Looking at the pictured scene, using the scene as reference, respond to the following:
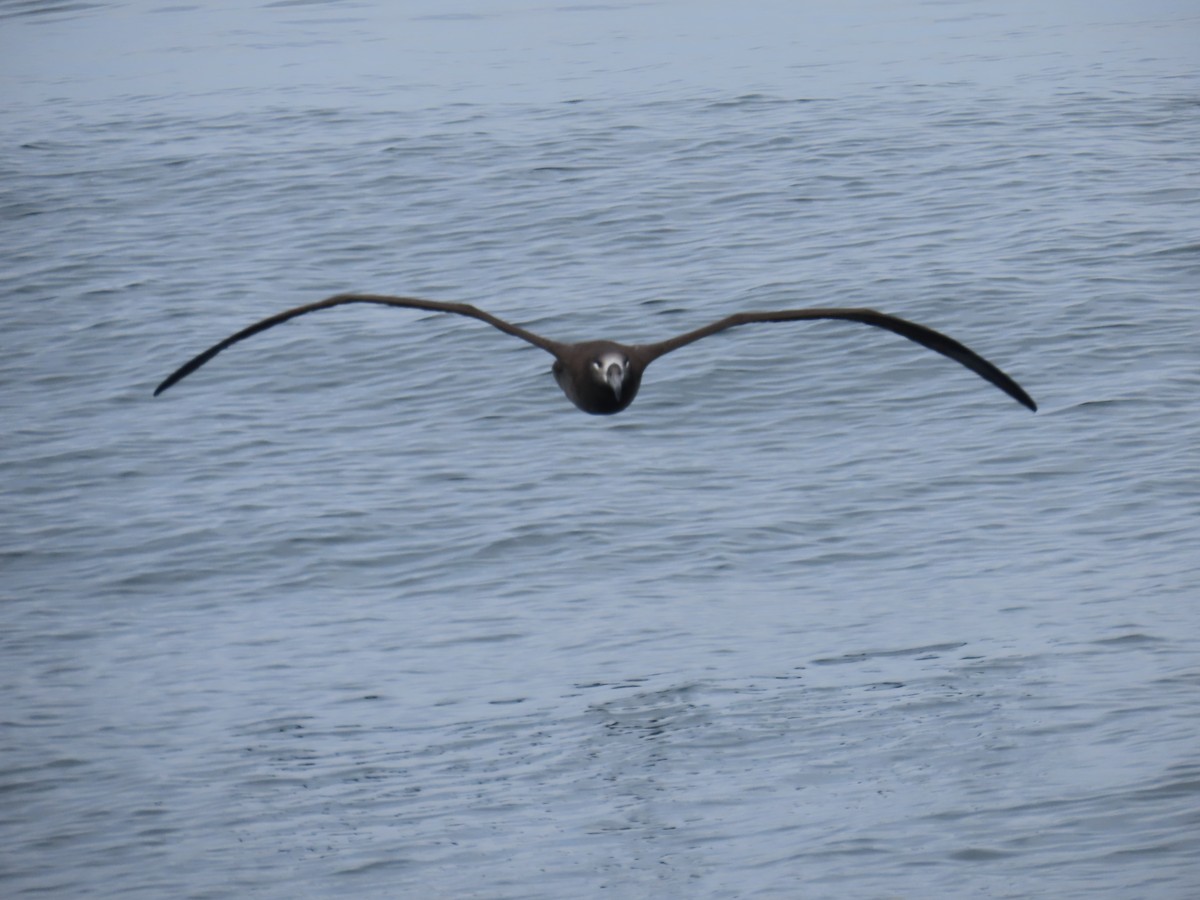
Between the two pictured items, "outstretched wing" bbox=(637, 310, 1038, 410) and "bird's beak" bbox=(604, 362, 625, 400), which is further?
"outstretched wing" bbox=(637, 310, 1038, 410)

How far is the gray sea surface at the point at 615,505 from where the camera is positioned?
12297 mm

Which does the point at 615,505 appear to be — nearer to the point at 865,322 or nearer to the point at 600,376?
the point at 865,322

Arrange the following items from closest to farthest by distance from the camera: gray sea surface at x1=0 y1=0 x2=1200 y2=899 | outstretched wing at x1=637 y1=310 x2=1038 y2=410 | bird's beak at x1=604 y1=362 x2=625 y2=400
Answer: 1. bird's beak at x1=604 y1=362 x2=625 y2=400
2. outstretched wing at x1=637 y1=310 x2=1038 y2=410
3. gray sea surface at x1=0 y1=0 x2=1200 y2=899

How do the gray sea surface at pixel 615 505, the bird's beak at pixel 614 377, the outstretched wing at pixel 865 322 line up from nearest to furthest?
the bird's beak at pixel 614 377 → the outstretched wing at pixel 865 322 → the gray sea surface at pixel 615 505

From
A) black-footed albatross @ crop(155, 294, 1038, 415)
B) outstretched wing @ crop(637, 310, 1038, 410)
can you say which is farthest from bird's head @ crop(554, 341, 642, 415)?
outstretched wing @ crop(637, 310, 1038, 410)

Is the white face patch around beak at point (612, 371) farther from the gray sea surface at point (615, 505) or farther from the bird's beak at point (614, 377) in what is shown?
the gray sea surface at point (615, 505)

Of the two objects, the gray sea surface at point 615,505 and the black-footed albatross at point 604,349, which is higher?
the black-footed albatross at point 604,349

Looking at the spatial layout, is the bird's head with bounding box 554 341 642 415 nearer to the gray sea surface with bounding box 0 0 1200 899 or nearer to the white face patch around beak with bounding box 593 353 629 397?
the white face patch around beak with bounding box 593 353 629 397

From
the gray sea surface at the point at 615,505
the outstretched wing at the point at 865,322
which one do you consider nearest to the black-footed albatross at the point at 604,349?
the outstretched wing at the point at 865,322

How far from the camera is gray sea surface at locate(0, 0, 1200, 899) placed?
12297 mm

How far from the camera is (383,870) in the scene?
1184 cm

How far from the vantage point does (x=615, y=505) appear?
17359 mm

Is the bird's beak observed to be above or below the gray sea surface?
above

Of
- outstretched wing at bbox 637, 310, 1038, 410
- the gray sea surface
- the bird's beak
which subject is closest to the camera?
the bird's beak
